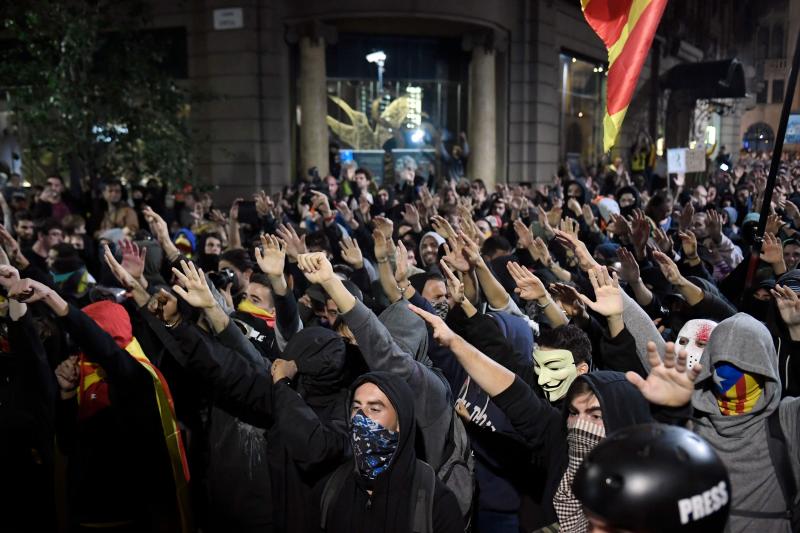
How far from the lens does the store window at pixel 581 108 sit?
909 inches

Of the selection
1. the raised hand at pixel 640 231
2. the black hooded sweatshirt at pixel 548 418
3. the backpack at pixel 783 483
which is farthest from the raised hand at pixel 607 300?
the raised hand at pixel 640 231

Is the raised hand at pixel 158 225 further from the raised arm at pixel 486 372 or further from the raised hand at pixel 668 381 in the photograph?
A: the raised hand at pixel 668 381

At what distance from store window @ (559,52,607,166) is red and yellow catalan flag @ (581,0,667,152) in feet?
56.9

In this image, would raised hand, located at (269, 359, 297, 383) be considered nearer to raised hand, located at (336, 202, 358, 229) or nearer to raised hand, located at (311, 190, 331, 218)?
raised hand, located at (311, 190, 331, 218)

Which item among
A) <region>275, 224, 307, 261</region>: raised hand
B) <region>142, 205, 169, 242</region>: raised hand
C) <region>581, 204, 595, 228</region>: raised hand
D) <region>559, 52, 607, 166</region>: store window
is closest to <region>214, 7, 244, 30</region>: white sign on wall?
<region>559, 52, 607, 166</region>: store window

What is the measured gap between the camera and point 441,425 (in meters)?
3.32

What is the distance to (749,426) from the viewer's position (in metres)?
2.98

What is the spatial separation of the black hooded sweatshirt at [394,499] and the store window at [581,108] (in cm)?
2114

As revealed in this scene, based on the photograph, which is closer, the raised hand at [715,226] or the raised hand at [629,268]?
the raised hand at [629,268]

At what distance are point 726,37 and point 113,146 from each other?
37.0 m

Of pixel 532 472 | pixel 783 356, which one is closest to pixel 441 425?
pixel 532 472

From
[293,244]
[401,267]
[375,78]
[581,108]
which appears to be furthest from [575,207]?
[581,108]

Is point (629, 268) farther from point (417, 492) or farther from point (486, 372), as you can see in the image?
point (417, 492)

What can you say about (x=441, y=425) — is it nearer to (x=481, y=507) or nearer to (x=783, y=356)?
(x=481, y=507)
